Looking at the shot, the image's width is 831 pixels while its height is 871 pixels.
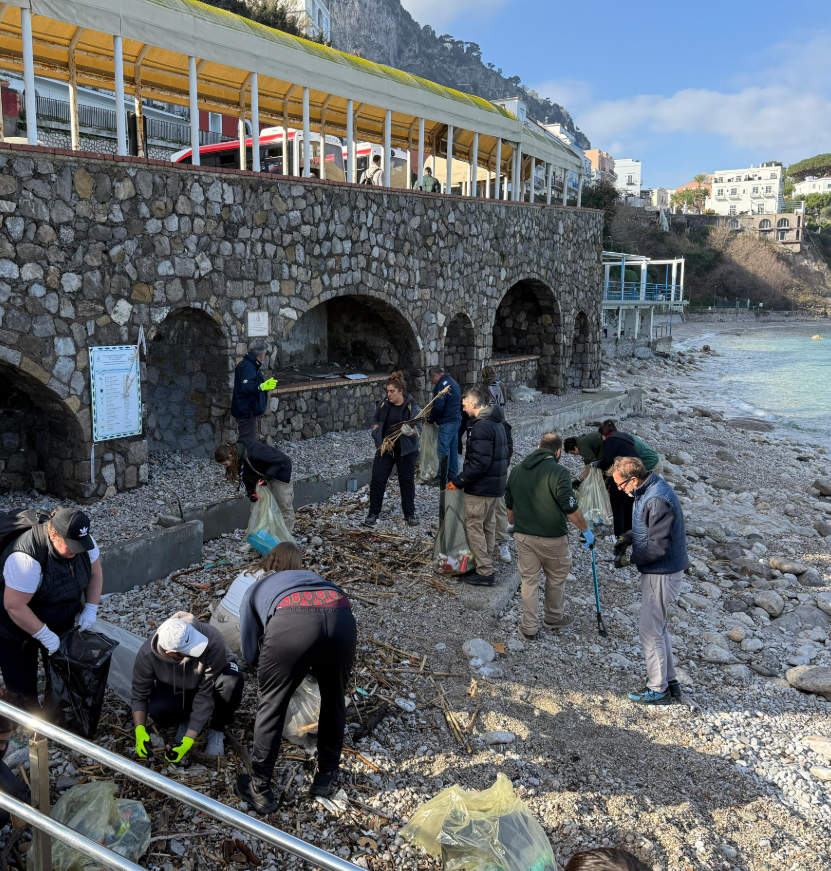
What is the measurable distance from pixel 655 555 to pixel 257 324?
6.54m

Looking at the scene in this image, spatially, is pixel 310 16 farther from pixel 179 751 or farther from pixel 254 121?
pixel 179 751

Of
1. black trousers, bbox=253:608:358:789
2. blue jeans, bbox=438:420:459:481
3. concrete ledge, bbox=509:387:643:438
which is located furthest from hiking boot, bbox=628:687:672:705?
concrete ledge, bbox=509:387:643:438

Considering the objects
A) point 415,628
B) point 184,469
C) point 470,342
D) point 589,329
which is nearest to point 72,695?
point 415,628

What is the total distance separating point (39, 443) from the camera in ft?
27.7

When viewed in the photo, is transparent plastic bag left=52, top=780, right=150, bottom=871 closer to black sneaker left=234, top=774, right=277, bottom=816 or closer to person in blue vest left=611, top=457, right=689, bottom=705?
black sneaker left=234, top=774, right=277, bottom=816

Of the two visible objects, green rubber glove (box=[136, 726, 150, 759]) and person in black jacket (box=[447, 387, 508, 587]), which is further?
person in black jacket (box=[447, 387, 508, 587])

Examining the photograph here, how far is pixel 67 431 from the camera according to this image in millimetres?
8094

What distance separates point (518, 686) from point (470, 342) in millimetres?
10138

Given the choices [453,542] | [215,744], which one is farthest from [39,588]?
[453,542]

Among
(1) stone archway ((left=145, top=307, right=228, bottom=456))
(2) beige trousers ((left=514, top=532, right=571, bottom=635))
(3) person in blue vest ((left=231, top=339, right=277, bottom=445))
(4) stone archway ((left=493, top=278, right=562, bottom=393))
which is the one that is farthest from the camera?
(4) stone archway ((left=493, top=278, right=562, bottom=393))

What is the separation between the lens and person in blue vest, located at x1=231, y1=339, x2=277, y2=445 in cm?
823

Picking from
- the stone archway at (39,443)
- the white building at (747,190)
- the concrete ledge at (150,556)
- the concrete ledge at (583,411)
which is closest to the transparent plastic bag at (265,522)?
the concrete ledge at (150,556)

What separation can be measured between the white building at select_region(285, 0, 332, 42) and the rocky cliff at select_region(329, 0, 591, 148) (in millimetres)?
24212

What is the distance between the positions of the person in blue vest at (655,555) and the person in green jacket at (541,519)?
554 millimetres
